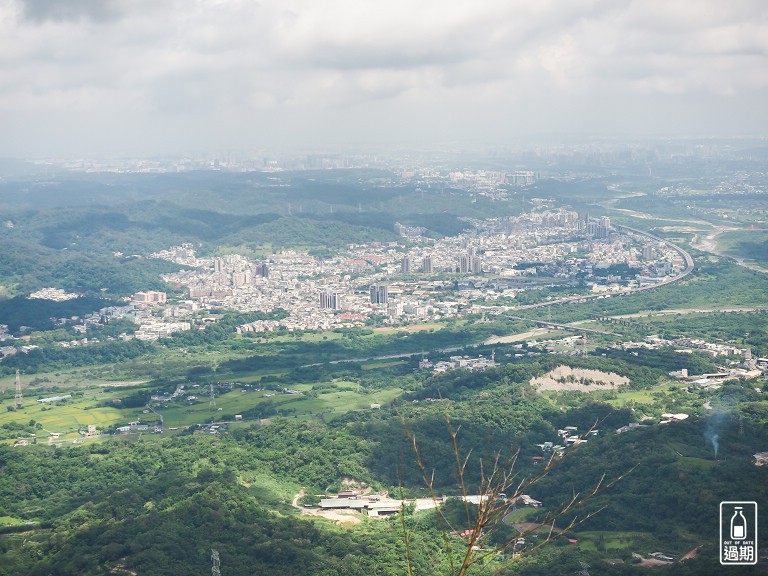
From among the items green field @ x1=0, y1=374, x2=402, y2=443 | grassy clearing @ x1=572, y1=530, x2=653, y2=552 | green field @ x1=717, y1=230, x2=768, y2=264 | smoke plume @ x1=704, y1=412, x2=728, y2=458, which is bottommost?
green field @ x1=0, y1=374, x2=402, y2=443

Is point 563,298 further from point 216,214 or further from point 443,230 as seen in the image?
point 216,214

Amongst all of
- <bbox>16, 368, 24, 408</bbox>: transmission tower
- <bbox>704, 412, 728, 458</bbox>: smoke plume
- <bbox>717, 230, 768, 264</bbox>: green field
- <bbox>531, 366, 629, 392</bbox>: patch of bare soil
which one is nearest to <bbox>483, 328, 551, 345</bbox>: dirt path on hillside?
<bbox>531, 366, 629, 392</bbox>: patch of bare soil

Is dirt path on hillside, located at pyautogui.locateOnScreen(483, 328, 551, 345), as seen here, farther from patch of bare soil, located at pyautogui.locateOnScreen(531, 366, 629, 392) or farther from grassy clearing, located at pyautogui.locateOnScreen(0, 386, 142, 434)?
grassy clearing, located at pyautogui.locateOnScreen(0, 386, 142, 434)

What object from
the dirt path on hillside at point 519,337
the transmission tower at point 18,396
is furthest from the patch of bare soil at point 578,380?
the transmission tower at point 18,396

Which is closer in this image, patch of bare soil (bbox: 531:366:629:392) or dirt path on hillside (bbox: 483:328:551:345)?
patch of bare soil (bbox: 531:366:629:392)

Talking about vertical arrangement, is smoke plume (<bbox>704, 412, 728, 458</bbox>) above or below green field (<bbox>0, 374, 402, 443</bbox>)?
above

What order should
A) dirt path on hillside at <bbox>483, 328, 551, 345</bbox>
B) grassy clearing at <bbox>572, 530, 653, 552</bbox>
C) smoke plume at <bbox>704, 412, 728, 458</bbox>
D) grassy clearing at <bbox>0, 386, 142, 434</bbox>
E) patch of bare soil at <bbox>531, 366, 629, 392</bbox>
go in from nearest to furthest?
grassy clearing at <bbox>572, 530, 653, 552</bbox>
smoke plume at <bbox>704, 412, 728, 458</bbox>
grassy clearing at <bbox>0, 386, 142, 434</bbox>
patch of bare soil at <bbox>531, 366, 629, 392</bbox>
dirt path on hillside at <bbox>483, 328, 551, 345</bbox>

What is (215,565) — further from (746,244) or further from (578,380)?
(746,244)

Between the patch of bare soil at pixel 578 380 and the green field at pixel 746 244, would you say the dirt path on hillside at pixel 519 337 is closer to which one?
the patch of bare soil at pixel 578 380

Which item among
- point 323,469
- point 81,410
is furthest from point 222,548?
point 81,410

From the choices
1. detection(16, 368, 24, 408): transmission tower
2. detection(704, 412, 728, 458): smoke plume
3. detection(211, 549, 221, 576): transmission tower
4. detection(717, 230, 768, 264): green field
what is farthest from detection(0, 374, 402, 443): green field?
detection(717, 230, 768, 264): green field

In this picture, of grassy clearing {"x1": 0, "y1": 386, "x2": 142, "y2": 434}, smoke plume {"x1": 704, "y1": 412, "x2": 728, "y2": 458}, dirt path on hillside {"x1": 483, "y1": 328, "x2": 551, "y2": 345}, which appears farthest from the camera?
dirt path on hillside {"x1": 483, "y1": 328, "x2": 551, "y2": 345}
